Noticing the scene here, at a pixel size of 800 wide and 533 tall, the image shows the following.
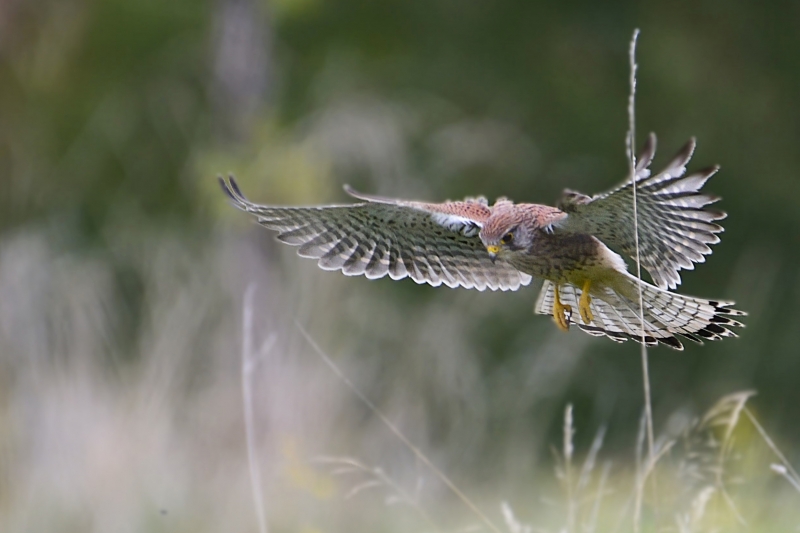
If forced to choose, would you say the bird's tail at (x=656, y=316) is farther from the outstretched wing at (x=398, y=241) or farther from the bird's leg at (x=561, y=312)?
the outstretched wing at (x=398, y=241)

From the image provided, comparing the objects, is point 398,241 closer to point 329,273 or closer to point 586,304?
point 586,304

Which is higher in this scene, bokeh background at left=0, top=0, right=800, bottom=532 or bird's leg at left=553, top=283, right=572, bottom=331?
bokeh background at left=0, top=0, right=800, bottom=532

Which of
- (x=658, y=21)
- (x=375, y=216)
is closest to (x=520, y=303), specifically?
(x=658, y=21)

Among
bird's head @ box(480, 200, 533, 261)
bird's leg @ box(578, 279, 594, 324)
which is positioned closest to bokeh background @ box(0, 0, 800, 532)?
bird's head @ box(480, 200, 533, 261)

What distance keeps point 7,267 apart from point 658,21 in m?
5.36

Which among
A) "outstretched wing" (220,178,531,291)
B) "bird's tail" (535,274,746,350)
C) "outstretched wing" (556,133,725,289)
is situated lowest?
"bird's tail" (535,274,746,350)

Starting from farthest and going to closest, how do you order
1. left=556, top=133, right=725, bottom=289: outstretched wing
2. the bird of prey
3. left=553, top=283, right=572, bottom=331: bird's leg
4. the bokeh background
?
the bokeh background → left=553, top=283, right=572, bottom=331: bird's leg → the bird of prey → left=556, top=133, right=725, bottom=289: outstretched wing

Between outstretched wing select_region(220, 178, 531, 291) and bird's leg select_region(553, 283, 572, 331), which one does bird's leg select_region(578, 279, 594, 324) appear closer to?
bird's leg select_region(553, 283, 572, 331)

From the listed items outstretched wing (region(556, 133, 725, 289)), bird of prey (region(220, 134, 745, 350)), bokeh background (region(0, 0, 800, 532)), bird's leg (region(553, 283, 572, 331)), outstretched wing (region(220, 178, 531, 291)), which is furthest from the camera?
bokeh background (region(0, 0, 800, 532))

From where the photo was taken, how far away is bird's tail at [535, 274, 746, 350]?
2223 millimetres

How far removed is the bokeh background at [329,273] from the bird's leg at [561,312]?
2.13 ft

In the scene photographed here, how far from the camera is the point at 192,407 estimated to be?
5.36 m

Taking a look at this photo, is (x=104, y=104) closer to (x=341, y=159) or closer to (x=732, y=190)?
(x=341, y=159)

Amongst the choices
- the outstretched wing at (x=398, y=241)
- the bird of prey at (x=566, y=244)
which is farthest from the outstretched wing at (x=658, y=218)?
the outstretched wing at (x=398, y=241)
